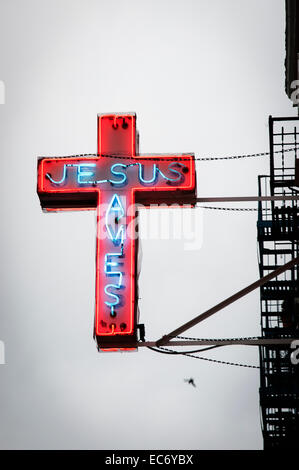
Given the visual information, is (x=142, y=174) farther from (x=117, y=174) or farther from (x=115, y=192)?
(x=115, y=192)

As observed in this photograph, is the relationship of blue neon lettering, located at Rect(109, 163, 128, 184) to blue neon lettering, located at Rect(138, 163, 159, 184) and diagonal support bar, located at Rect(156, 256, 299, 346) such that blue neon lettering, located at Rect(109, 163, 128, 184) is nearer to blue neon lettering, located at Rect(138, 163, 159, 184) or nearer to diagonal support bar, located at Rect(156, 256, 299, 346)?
blue neon lettering, located at Rect(138, 163, 159, 184)

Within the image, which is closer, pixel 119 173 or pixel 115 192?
pixel 115 192

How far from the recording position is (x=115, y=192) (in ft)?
49.6

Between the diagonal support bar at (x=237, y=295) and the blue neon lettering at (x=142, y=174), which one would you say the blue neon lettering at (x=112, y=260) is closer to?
the blue neon lettering at (x=142, y=174)

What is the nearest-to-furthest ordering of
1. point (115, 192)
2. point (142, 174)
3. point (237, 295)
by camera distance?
point (237, 295) → point (115, 192) → point (142, 174)

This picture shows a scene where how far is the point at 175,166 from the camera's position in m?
15.2

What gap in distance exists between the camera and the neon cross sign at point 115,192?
14133mm

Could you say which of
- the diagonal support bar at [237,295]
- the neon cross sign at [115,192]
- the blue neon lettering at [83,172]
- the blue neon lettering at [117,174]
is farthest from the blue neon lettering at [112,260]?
the diagonal support bar at [237,295]

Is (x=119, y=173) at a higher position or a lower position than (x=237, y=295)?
higher

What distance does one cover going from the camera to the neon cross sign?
46.4ft

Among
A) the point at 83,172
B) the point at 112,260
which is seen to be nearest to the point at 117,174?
the point at 83,172
